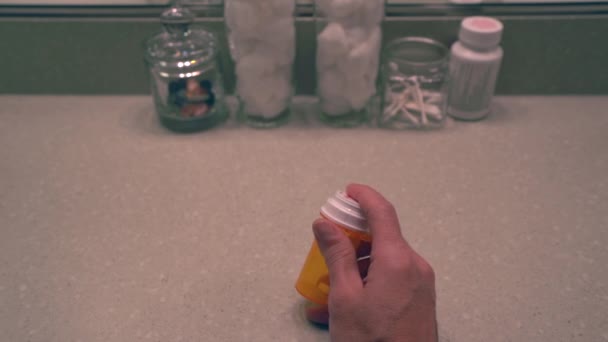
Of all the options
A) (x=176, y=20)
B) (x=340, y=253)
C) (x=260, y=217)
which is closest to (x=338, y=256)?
(x=340, y=253)

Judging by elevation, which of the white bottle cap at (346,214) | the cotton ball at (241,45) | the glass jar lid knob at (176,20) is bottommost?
the white bottle cap at (346,214)

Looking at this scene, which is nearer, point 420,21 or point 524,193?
point 524,193

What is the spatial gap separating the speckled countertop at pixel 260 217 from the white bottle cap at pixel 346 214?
0.41ft

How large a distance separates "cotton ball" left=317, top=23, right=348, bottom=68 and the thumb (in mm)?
315

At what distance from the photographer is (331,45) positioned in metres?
0.74

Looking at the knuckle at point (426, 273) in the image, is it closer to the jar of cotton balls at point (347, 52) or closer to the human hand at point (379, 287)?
the human hand at point (379, 287)

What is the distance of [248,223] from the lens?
0.68 metres

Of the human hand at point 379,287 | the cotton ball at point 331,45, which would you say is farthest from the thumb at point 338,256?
the cotton ball at point 331,45

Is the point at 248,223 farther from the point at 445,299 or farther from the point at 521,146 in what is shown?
the point at 521,146

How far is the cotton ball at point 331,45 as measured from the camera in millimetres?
732

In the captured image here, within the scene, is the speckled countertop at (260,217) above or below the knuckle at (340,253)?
below

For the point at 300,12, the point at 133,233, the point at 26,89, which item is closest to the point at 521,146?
the point at 300,12

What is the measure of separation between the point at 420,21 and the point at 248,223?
1.32 feet

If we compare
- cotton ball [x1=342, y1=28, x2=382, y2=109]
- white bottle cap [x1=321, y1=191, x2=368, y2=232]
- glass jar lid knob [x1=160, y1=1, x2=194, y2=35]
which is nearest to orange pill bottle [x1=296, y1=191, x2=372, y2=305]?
white bottle cap [x1=321, y1=191, x2=368, y2=232]
